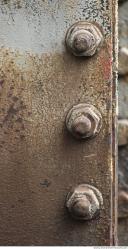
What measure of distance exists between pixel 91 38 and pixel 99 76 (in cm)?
7

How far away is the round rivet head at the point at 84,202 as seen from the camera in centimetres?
101

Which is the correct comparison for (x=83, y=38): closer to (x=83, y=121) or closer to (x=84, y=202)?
(x=83, y=121)

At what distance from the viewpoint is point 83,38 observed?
0.97m

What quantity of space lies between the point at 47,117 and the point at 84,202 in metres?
0.16

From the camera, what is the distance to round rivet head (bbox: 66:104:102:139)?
0.98 m

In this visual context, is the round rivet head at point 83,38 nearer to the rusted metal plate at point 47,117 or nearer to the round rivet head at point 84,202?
the rusted metal plate at point 47,117

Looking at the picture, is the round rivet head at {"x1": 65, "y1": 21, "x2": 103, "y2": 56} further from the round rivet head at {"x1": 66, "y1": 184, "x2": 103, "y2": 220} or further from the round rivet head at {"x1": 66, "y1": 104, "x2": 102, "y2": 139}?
the round rivet head at {"x1": 66, "y1": 184, "x2": 103, "y2": 220}

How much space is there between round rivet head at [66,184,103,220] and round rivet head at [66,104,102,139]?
94mm

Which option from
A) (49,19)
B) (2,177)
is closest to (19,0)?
(49,19)

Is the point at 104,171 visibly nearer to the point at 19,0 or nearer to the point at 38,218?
the point at 38,218

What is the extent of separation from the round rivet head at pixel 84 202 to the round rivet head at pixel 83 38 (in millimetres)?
233

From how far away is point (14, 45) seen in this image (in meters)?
0.99

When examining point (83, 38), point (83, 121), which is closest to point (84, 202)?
point (83, 121)

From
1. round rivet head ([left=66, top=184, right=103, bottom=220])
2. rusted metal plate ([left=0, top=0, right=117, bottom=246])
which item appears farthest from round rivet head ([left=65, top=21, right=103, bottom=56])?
round rivet head ([left=66, top=184, right=103, bottom=220])
